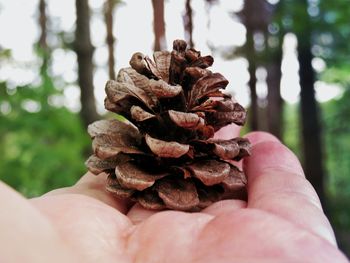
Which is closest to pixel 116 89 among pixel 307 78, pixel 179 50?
pixel 179 50

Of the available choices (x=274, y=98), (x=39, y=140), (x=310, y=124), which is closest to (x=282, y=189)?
(x=39, y=140)

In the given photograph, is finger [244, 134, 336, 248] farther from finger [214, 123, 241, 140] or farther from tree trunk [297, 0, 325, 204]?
tree trunk [297, 0, 325, 204]

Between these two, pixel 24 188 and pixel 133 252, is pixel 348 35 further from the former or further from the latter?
pixel 133 252

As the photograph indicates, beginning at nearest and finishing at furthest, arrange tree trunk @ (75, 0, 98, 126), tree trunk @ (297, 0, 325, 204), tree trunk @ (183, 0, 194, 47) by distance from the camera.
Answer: tree trunk @ (183, 0, 194, 47)
tree trunk @ (75, 0, 98, 126)
tree trunk @ (297, 0, 325, 204)

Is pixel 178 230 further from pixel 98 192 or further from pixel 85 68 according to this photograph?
pixel 85 68

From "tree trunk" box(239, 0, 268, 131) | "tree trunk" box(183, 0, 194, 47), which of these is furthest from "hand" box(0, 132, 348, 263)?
"tree trunk" box(239, 0, 268, 131)
